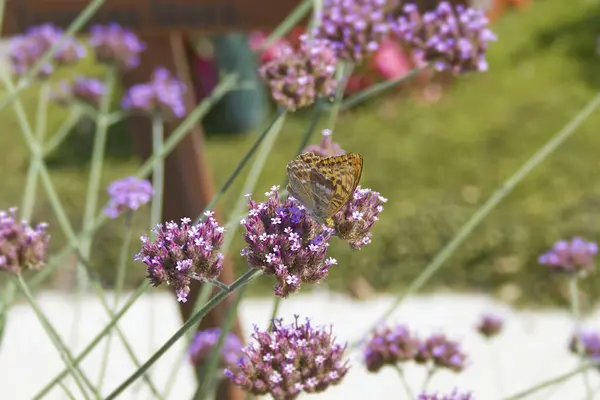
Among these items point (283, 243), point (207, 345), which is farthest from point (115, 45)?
point (283, 243)

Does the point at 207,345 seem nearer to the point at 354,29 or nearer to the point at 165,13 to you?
the point at 165,13

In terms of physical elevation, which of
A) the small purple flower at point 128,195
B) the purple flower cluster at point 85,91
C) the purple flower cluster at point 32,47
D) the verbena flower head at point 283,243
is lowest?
the verbena flower head at point 283,243

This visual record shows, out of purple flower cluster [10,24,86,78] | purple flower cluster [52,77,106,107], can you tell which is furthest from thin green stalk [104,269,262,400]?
purple flower cluster [52,77,106,107]

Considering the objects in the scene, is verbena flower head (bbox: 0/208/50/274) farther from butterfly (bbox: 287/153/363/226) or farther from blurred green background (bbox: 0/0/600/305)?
blurred green background (bbox: 0/0/600/305)

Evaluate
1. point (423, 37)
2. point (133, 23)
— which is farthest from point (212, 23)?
point (423, 37)

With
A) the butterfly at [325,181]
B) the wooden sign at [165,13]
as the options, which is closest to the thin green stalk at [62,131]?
the wooden sign at [165,13]

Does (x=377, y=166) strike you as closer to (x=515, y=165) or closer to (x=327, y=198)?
(x=515, y=165)

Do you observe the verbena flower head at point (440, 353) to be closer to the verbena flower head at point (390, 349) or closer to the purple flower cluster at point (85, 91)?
the verbena flower head at point (390, 349)
